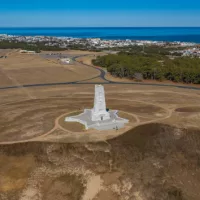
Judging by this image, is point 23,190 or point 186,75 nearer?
point 23,190

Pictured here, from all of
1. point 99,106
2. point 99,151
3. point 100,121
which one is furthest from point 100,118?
point 99,151

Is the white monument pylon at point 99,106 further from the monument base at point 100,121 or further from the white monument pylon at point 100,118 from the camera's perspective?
the monument base at point 100,121

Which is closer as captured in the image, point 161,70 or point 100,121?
point 100,121

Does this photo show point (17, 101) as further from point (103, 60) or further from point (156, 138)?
point (103, 60)

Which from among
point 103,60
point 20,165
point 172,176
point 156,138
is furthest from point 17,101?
point 103,60

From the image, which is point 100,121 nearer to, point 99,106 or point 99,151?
point 99,106

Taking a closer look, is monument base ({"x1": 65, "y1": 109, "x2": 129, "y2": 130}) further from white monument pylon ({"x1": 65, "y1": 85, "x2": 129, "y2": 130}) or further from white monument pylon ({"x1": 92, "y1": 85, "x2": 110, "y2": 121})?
white monument pylon ({"x1": 92, "y1": 85, "x2": 110, "y2": 121})
